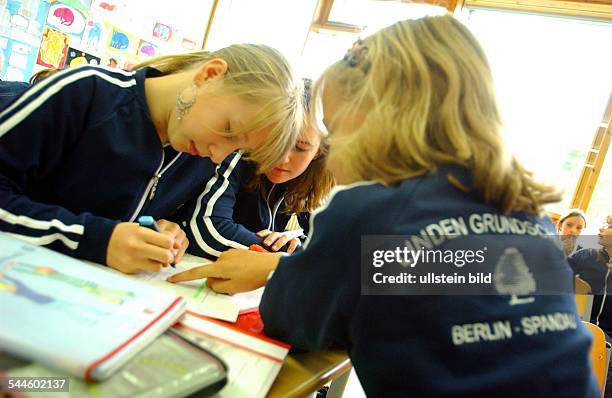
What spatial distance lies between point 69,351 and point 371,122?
1.41 feet

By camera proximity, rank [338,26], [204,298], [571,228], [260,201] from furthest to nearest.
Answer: [338,26], [571,228], [260,201], [204,298]

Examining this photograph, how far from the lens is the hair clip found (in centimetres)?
67

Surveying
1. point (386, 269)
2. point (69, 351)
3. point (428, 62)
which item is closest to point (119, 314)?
point (69, 351)

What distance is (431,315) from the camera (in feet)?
1.54

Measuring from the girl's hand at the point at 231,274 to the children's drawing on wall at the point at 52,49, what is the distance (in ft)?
4.78

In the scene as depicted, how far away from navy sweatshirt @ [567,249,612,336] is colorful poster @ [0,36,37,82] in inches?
107

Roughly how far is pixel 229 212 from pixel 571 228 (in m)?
2.52

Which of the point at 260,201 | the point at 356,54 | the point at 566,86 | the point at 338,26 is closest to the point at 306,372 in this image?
the point at 356,54

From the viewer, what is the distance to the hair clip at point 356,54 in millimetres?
671

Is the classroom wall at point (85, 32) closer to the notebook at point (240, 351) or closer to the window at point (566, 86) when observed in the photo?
the notebook at point (240, 351)

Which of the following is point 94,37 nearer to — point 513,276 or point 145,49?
point 145,49

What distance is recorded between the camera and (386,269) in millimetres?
495

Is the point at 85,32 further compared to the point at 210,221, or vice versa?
the point at 85,32

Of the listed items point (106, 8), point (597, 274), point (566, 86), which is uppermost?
point (566, 86)
